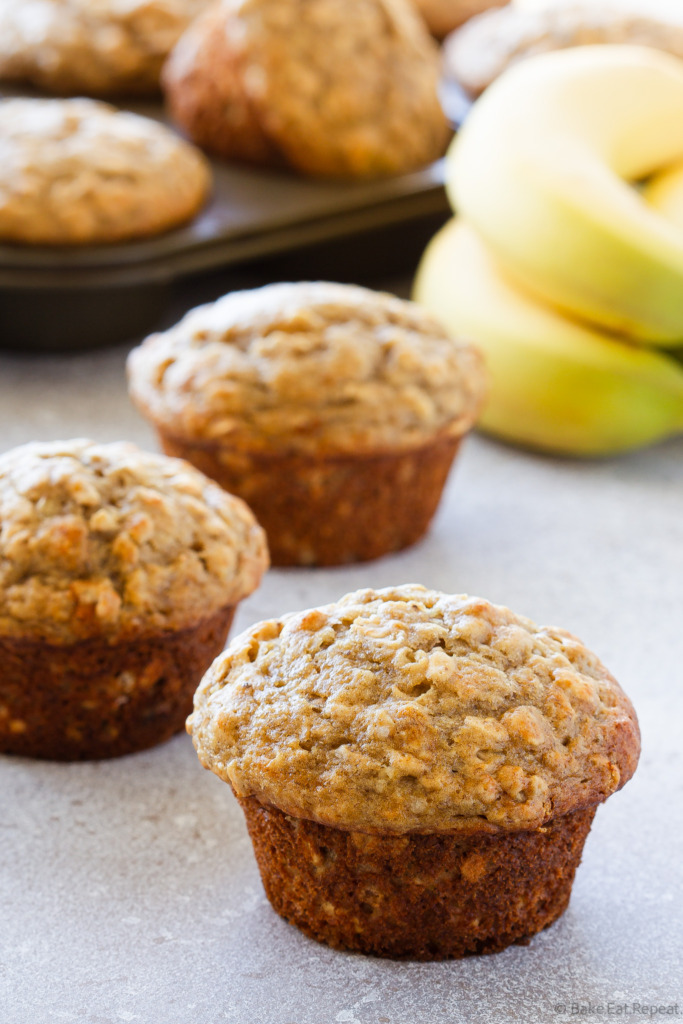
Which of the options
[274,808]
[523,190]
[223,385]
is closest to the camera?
[274,808]

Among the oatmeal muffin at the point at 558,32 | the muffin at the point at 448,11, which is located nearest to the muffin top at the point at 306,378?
the oatmeal muffin at the point at 558,32

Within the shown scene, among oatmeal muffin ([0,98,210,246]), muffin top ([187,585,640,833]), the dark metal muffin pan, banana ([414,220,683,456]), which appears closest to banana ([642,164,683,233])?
banana ([414,220,683,456])

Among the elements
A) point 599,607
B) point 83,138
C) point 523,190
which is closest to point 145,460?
point 599,607

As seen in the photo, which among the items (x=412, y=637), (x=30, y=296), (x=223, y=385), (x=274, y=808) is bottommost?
(x=30, y=296)

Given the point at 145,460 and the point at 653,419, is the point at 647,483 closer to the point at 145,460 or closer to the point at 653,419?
the point at 653,419

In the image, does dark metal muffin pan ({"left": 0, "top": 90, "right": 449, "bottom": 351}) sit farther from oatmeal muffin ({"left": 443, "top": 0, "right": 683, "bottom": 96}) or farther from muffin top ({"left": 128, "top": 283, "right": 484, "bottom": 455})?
muffin top ({"left": 128, "top": 283, "right": 484, "bottom": 455})

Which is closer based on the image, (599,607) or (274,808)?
→ (274,808)

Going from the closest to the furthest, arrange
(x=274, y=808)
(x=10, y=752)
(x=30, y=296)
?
(x=274, y=808)
(x=10, y=752)
(x=30, y=296)
